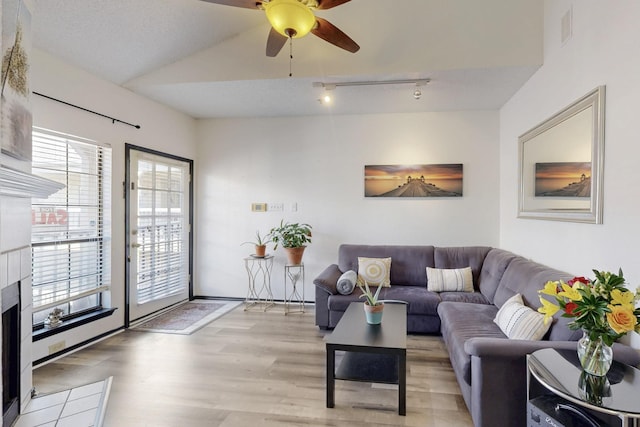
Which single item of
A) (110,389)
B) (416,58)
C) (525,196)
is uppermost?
(416,58)

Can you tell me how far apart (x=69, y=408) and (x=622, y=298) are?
3.10 meters

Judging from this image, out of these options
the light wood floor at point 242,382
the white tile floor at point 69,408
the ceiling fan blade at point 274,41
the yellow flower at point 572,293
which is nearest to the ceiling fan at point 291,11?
the ceiling fan blade at point 274,41

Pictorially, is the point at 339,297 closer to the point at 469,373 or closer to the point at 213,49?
the point at 469,373

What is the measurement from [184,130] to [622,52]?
180 inches

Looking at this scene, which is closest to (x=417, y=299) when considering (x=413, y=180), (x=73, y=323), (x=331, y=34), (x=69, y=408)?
(x=413, y=180)

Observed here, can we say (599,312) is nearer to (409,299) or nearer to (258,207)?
(409,299)

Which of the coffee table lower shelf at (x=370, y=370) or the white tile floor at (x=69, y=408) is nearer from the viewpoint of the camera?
the white tile floor at (x=69, y=408)

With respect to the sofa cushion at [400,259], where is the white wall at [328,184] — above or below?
above

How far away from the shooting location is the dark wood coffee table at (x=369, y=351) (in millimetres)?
2307

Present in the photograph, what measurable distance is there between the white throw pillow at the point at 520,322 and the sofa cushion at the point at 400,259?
4.86 feet

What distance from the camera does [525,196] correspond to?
352 centimetres

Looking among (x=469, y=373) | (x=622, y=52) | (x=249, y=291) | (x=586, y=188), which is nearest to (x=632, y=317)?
(x=469, y=373)

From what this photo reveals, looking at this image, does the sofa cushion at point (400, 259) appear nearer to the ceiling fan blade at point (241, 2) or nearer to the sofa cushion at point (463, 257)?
the sofa cushion at point (463, 257)

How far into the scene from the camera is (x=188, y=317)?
422cm
